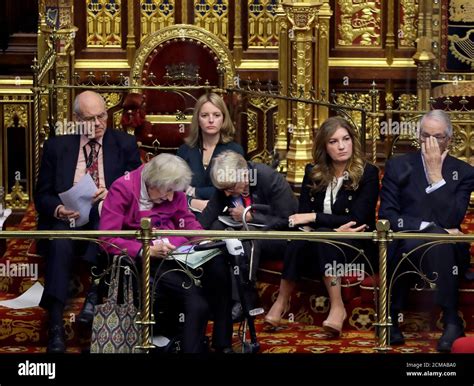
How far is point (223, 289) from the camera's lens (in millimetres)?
12711

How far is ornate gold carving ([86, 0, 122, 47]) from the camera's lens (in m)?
18.8

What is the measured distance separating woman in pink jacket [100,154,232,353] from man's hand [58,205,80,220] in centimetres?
78

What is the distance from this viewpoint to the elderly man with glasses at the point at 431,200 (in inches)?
507

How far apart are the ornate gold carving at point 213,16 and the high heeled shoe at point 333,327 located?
6112mm

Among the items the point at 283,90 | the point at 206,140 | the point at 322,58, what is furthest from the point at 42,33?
the point at 206,140

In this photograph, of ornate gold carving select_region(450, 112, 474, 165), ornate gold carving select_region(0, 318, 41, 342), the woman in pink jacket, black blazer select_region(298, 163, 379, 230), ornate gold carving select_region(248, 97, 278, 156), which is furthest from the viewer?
ornate gold carving select_region(248, 97, 278, 156)

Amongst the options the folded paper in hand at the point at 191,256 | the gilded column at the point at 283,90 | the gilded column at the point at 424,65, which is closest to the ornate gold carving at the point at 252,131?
the gilded column at the point at 283,90

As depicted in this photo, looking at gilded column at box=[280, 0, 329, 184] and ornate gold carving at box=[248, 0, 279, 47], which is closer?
gilded column at box=[280, 0, 329, 184]

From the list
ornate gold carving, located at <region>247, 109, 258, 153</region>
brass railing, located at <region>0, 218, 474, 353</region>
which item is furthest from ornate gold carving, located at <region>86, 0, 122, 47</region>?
brass railing, located at <region>0, 218, 474, 353</region>

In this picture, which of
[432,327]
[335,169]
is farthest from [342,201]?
[432,327]

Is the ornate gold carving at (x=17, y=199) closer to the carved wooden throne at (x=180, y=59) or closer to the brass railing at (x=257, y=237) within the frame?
the carved wooden throne at (x=180, y=59)

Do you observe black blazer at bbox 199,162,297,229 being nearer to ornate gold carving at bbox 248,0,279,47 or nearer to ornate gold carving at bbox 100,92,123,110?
ornate gold carving at bbox 100,92,123,110

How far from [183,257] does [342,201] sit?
1493 millimetres

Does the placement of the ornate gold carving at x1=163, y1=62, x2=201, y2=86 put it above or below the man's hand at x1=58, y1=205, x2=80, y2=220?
above
